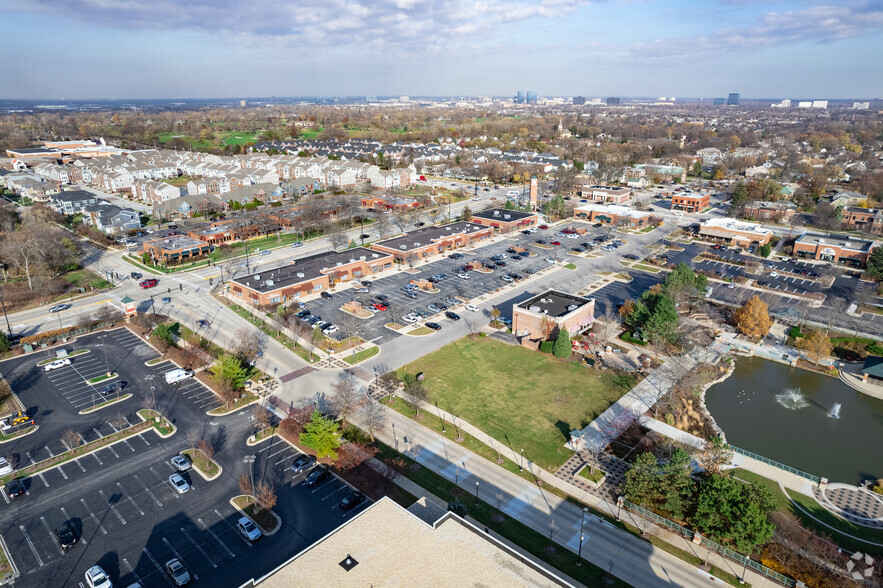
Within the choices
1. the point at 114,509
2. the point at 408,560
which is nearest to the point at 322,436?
the point at 114,509

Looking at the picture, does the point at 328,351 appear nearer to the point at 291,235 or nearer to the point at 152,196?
the point at 291,235

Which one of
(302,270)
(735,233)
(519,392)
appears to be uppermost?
(735,233)

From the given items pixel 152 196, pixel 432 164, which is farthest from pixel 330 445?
pixel 432 164

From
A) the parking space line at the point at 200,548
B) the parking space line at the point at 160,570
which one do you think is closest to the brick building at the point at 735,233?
the parking space line at the point at 200,548

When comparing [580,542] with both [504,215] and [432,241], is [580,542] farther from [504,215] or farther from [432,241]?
[504,215]

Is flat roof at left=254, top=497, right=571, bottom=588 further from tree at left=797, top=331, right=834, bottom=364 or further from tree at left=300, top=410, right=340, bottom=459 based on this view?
tree at left=797, top=331, right=834, bottom=364

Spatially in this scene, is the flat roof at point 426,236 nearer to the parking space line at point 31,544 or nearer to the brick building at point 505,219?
the brick building at point 505,219
